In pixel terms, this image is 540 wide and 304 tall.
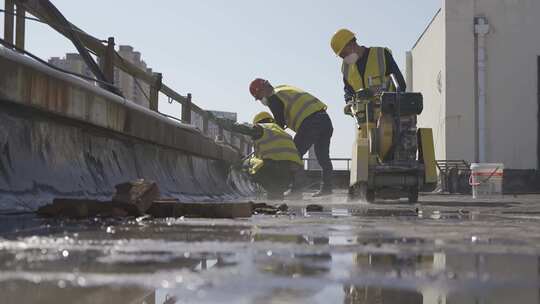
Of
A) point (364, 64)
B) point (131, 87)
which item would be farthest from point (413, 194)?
point (131, 87)

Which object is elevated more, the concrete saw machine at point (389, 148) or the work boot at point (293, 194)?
the concrete saw machine at point (389, 148)

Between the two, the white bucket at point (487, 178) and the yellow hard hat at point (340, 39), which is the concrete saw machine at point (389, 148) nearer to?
the yellow hard hat at point (340, 39)

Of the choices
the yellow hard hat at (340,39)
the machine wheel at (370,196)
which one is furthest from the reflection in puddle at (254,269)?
the yellow hard hat at (340,39)

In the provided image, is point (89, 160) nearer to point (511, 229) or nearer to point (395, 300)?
point (511, 229)

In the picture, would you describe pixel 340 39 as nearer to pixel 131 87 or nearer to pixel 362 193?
pixel 362 193

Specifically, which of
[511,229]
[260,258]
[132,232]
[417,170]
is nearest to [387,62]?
[417,170]

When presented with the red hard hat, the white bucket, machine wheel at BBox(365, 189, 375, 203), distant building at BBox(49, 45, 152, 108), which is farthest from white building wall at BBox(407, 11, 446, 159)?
distant building at BBox(49, 45, 152, 108)

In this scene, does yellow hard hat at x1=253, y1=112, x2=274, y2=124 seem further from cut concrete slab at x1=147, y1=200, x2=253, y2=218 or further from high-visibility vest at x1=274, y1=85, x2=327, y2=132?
cut concrete slab at x1=147, y1=200, x2=253, y2=218

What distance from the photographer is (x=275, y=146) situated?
35.4 feet

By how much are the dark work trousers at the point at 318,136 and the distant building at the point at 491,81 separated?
11834 mm

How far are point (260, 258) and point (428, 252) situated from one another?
0.61m

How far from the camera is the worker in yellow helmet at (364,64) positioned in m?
9.57

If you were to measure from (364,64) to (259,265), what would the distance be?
25.8 feet

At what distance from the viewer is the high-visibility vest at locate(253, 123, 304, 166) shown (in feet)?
35.4
